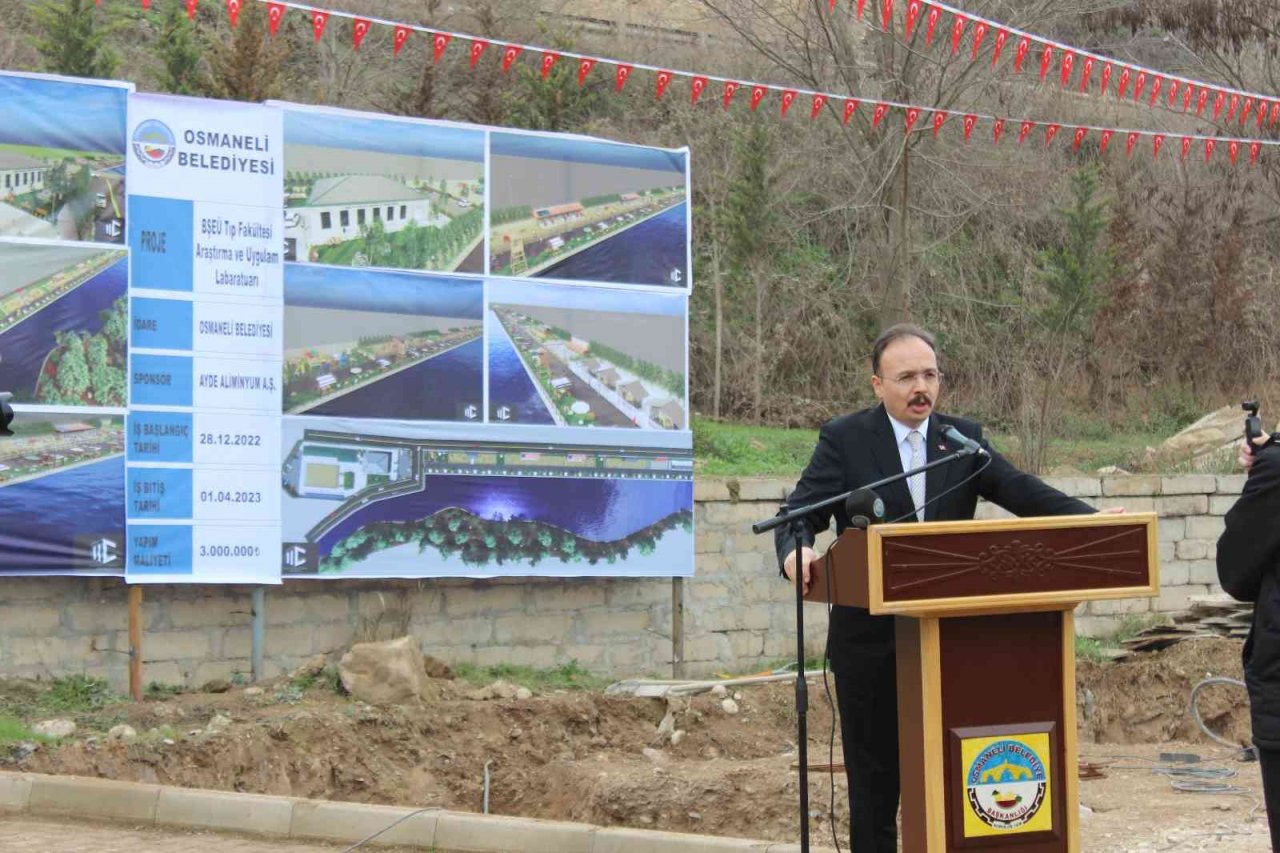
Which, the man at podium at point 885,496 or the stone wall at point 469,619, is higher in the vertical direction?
the man at podium at point 885,496

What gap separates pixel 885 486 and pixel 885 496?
0.04 meters

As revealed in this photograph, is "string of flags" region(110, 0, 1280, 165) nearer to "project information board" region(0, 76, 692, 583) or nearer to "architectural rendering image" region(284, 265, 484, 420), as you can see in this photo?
"project information board" region(0, 76, 692, 583)

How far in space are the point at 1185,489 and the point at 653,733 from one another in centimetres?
687

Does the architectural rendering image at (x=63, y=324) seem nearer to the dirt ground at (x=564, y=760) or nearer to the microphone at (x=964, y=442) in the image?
the dirt ground at (x=564, y=760)

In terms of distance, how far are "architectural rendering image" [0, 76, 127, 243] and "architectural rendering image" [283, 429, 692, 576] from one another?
199 cm

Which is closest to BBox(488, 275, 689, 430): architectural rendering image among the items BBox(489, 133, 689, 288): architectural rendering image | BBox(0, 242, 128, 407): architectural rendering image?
BBox(489, 133, 689, 288): architectural rendering image

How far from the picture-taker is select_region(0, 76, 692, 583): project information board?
984cm

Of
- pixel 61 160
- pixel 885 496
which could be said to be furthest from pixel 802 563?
pixel 61 160

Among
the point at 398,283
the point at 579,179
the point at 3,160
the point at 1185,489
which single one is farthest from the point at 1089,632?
the point at 3,160

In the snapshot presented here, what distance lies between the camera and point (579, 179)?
11.8 metres

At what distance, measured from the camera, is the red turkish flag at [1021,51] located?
13.2 metres

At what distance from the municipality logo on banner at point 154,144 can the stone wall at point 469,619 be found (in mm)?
2791

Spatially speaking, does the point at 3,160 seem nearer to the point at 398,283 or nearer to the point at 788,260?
the point at 398,283

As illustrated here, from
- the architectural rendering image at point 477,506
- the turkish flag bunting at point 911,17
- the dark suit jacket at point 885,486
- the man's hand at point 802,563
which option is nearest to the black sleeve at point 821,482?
the dark suit jacket at point 885,486
